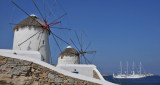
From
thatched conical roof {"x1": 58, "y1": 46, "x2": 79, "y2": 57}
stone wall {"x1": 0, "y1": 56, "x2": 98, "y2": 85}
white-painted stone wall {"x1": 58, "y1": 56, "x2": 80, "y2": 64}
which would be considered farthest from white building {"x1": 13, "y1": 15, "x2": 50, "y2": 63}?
thatched conical roof {"x1": 58, "y1": 46, "x2": 79, "y2": 57}

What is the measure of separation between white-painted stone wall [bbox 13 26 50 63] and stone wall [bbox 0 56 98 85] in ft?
19.8

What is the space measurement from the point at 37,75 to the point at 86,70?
766 centimetres

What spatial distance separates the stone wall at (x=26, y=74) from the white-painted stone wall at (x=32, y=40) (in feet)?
19.8

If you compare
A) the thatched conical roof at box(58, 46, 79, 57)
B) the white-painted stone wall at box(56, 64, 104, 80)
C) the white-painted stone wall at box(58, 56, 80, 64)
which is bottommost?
the white-painted stone wall at box(56, 64, 104, 80)

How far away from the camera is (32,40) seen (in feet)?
38.3

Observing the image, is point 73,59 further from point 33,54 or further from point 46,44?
point 33,54

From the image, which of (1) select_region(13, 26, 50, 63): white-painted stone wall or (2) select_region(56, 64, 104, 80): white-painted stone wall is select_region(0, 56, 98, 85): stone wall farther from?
(2) select_region(56, 64, 104, 80): white-painted stone wall

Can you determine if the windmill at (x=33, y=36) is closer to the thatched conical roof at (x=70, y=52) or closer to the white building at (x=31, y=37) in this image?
the white building at (x=31, y=37)

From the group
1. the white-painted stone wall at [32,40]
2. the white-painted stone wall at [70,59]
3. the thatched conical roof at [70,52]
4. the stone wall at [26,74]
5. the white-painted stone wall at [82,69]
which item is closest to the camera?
the stone wall at [26,74]

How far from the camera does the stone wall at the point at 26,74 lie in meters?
5.27

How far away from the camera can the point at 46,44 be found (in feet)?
41.0

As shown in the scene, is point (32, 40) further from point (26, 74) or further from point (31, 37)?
point (26, 74)

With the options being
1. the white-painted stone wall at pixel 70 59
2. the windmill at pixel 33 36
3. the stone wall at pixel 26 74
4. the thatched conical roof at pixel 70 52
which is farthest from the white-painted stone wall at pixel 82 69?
the stone wall at pixel 26 74

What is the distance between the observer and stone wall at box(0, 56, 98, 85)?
208 inches
